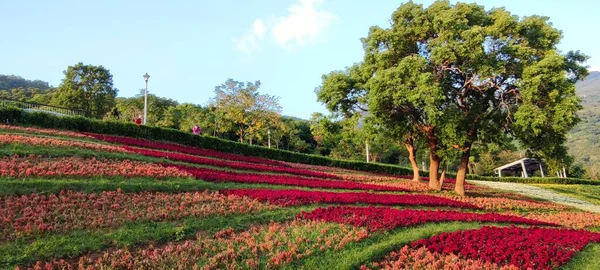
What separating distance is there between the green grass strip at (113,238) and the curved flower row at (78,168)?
5.50 m

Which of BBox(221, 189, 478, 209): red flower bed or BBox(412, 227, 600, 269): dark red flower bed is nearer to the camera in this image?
BBox(412, 227, 600, 269): dark red flower bed

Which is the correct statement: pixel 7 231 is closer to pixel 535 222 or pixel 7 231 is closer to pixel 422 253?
pixel 422 253

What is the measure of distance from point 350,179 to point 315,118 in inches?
185

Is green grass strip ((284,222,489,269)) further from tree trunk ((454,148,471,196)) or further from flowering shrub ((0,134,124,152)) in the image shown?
flowering shrub ((0,134,124,152))

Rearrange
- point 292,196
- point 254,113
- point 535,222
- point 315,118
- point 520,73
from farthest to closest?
point 254,113
point 315,118
point 520,73
point 535,222
point 292,196

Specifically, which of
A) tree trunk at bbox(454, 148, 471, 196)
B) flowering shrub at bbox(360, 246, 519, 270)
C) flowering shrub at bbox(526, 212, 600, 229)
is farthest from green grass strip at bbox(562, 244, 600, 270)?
tree trunk at bbox(454, 148, 471, 196)

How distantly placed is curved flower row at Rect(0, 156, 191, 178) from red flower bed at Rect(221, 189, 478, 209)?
3553 mm

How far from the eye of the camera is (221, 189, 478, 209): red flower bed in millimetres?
13587

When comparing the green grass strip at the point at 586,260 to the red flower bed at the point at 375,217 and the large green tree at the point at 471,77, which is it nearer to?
the red flower bed at the point at 375,217

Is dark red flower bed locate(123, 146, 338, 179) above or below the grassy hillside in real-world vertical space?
above

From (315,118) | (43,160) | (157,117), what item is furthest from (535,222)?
(157,117)

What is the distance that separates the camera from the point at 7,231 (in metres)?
8.20

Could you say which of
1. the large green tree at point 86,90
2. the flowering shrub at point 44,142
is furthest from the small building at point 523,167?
the large green tree at point 86,90

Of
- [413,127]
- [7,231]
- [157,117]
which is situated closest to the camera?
[7,231]
